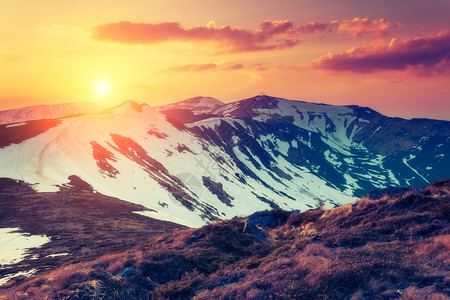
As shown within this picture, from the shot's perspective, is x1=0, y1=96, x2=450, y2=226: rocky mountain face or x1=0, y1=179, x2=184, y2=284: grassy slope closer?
x1=0, y1=179, x2=184, y2=284: grassy slope

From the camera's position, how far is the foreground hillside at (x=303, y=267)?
9266 mm

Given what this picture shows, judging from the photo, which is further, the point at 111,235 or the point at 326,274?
the point at 111,235

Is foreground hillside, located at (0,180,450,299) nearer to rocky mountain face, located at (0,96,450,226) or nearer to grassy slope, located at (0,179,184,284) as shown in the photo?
grassy slope, located at (0,179,184,284)

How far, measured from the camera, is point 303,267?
428 inches

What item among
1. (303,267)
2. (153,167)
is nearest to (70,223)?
(303,267)

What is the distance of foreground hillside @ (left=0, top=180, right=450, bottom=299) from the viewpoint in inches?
365

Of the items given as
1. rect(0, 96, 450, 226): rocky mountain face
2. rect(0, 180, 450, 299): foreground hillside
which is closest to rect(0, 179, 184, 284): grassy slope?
rect(0, 96, 450, 226): rocky mountain face

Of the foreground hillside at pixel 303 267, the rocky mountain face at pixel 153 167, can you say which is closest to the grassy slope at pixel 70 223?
the rocky mountain face at pixel 153 167

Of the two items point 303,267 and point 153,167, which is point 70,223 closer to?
point 303,267

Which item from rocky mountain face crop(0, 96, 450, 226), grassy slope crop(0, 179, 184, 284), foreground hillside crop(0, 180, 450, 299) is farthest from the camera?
rocky mountain face crop(0, 96, 450, 226)

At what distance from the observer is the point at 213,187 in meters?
111

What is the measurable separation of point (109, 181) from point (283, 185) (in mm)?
114614

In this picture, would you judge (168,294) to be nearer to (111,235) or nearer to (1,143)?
(111,235)

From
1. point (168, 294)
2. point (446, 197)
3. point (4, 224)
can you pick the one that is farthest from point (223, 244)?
point (4, 224)
